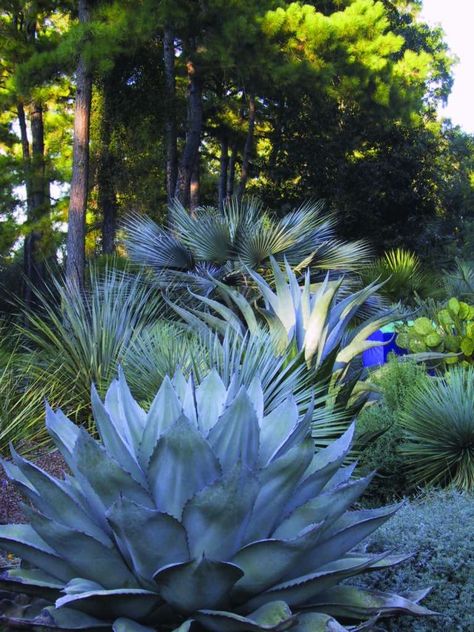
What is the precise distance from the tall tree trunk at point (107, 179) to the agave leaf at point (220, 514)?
19.8 m

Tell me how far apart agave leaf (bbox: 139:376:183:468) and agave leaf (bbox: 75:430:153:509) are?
0.75 ft

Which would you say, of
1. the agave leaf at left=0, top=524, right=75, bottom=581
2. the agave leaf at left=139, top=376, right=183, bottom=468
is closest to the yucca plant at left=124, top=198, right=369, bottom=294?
the agave leaf at left=139, top=376, right=183, bottom=468

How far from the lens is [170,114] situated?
74.5ft

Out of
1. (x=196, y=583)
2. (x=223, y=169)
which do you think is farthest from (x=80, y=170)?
(x=196, y=583)

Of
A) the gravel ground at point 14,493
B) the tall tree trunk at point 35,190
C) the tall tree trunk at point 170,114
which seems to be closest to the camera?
the gravel ground at point 14,493

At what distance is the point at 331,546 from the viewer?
2.81 m

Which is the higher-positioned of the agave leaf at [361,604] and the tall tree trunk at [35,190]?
the tall tree trunk at [35,190]

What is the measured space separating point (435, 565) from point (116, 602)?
1.60 metres

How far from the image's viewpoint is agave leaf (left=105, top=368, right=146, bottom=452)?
3072mm

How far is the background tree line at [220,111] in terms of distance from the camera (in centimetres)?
1806

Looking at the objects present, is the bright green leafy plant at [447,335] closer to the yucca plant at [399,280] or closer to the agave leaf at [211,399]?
the agave leaf at [211,399]

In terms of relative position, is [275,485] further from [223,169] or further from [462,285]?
[223,169]

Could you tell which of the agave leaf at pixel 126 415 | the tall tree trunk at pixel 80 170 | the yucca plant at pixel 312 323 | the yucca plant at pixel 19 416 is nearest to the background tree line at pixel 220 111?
the tall tree trunk at pixel 80 170

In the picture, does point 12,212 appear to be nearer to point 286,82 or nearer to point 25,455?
point 286,82
